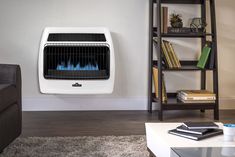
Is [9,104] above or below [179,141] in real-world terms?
above

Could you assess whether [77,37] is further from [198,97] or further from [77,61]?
[198,97]

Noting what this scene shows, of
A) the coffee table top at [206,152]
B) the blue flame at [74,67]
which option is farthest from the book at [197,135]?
the blue flame at [74,67]

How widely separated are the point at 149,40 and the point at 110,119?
3.25 feet

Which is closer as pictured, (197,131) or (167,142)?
(167,142)

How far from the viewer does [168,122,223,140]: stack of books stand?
7.98ft

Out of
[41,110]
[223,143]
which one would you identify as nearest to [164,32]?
[41,110]

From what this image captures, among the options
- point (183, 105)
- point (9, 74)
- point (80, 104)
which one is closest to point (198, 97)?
point (183, 105)

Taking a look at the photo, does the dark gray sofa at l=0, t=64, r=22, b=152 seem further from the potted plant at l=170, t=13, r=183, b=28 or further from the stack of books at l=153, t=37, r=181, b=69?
the potted plant at l=170, t=13, r=183, b=28

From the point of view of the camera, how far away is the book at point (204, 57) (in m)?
4.37

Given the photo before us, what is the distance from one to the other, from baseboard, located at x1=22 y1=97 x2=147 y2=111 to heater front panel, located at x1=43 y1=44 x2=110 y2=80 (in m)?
0.38

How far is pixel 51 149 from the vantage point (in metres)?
3.15

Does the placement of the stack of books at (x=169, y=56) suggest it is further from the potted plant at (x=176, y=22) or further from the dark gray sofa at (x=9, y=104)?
the dark gray sofa at (x=9, y=104)

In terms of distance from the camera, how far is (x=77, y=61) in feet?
14.6

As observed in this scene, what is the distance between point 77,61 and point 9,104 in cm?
151
